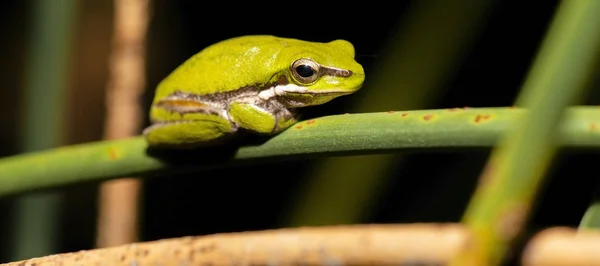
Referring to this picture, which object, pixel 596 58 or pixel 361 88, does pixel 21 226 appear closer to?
pixel 361 88

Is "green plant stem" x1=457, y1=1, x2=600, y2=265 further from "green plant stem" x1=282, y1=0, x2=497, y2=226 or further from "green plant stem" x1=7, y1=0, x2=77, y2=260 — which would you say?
"green plant stem" x1=7, y1=0, x2=77, y2=260

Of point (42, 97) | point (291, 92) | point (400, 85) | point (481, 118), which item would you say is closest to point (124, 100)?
point (42, 97)

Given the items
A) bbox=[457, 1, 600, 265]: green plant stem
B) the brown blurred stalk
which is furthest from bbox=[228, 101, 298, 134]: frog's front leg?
bbox=[457, 1, 600, 265]: green plant stem

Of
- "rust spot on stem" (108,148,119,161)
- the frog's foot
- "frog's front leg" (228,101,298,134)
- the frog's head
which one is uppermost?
the frog's head

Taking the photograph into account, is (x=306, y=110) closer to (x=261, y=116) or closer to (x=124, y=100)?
(x=261, y=116)

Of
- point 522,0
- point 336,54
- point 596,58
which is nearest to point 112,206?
point 336,54

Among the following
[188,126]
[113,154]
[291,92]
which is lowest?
[113,154]
